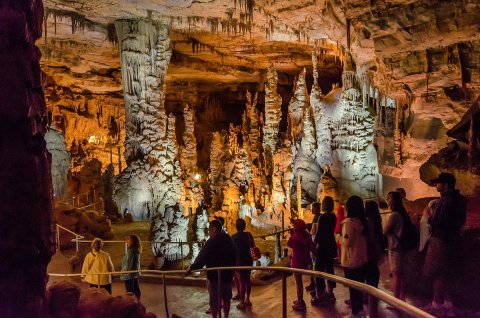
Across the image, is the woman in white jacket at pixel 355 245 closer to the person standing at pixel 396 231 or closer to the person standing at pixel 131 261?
the person standing at pixel 396 231

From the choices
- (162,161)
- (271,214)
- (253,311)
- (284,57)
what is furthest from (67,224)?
(284,57)

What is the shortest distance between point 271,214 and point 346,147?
3898mm

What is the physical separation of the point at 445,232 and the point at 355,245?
81cm

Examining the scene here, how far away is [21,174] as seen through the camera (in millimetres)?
Answer: 3648

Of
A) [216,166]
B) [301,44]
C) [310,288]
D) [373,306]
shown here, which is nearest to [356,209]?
[310,288]

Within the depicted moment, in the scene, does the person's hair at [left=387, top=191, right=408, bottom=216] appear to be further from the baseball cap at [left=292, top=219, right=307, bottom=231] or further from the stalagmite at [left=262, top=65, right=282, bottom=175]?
the stalagmite at [left=262, top=65, right=282, bottom=175]

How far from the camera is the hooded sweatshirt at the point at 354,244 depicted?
14.9 ft

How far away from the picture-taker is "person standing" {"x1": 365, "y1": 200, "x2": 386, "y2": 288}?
15.3 ft

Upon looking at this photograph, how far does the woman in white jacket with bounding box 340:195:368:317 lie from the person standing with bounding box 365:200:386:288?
0.11 m

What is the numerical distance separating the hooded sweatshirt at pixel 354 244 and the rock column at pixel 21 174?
2682 mm

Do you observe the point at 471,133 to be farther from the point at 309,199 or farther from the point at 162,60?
the point at 162,60

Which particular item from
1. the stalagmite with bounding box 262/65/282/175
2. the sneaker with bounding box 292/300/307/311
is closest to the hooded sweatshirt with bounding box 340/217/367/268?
the sneaker with bounding box 292/300/307/311

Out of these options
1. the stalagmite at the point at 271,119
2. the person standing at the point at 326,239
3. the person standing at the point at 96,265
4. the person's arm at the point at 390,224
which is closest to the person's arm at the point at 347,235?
the person's arm at the point at 390,224

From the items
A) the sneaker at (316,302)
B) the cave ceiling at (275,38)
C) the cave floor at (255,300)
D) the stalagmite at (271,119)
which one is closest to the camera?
the cave floor at (255,300)
